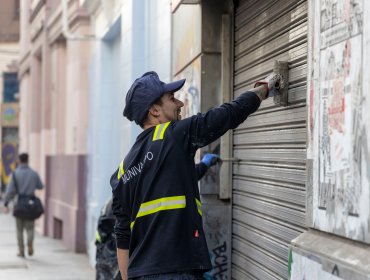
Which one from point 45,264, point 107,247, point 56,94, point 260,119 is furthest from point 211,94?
point 56,94

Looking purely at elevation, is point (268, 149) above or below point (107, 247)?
above

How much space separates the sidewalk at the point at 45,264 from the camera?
463 inches

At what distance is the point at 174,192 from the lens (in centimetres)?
415

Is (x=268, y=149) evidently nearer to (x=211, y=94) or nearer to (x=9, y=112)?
(x=211, y=94)

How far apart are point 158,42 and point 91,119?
5.17 m

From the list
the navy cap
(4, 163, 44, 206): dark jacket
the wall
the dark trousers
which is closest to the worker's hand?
the navy cap

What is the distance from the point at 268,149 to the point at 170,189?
1313 millimetres

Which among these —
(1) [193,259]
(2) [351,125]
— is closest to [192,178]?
(1) [193,259]

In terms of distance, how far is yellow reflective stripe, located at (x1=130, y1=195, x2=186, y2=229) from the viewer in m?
4.16

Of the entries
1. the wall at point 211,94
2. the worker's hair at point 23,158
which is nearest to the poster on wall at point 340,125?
the wall at point 211,94

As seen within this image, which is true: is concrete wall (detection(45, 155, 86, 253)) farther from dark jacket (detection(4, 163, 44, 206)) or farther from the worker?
the worker

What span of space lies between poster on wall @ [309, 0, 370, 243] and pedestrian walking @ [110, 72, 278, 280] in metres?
0.68

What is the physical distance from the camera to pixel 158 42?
8945 millimetres

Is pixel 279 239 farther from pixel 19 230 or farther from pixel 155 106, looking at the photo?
pixel 19 230
